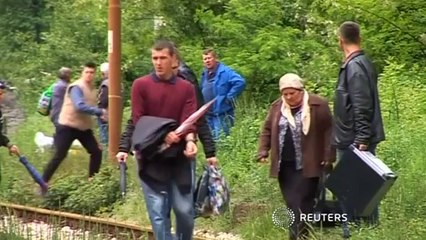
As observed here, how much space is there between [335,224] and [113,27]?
5168 millimetres

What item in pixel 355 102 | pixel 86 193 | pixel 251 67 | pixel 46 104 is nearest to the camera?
pixel 355 102

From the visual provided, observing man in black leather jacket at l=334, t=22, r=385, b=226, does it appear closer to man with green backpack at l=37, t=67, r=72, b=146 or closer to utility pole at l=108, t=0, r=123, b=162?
utility pole at l=108, t=0, r=123, b=162

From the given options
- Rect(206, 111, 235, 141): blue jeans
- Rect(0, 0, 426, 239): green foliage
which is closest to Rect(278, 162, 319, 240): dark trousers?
Rect(0, 0, 426, 239): green foliage

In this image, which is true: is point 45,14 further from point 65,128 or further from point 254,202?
point 254,202

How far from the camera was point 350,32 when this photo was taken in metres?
8.06

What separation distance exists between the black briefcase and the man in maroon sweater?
3.80 feet

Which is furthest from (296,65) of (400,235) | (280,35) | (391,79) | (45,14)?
(45,14)

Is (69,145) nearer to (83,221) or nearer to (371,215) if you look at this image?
(83,221)

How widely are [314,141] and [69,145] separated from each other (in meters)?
5.05

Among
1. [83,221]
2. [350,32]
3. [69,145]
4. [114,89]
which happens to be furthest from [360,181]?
[114,89]

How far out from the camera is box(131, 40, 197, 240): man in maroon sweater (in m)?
7.54

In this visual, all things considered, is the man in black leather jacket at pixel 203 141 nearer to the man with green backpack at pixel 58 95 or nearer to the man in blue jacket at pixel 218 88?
the man in blue jacket at pixel 218 88

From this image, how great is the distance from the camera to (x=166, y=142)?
7.39 metres

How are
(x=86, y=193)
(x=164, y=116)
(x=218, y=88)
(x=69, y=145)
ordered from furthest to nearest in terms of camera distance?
(x=218, y=88) → (x=69, y=145) → (x=86, y=193) → (x=164, y=116)
